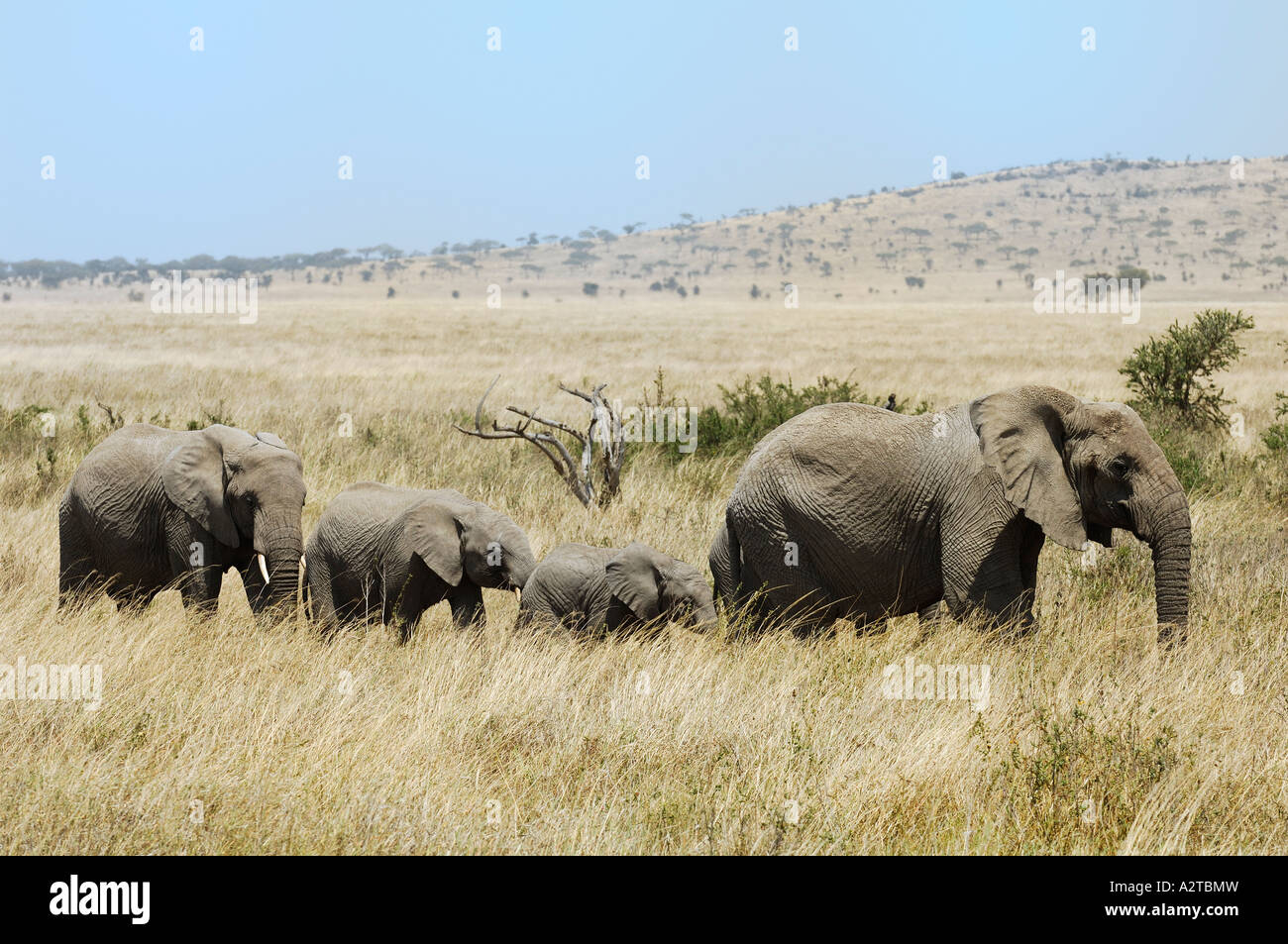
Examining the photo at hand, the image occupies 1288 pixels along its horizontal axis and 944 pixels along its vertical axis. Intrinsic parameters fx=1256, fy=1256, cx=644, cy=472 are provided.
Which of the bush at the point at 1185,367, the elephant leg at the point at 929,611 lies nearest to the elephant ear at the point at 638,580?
the elephant leg at the point at 929,611

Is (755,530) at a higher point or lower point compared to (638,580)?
higher

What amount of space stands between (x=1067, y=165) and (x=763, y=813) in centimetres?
20791

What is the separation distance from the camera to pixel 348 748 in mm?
5047

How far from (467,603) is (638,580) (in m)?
1.12

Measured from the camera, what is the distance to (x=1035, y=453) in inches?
246

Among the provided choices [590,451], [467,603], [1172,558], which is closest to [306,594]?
[467,603]

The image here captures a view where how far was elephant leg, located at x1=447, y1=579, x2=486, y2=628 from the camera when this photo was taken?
803cm

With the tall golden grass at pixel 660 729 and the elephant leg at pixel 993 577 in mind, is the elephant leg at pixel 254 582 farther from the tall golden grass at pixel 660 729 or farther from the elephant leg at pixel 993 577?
the elephant leg at pixel 993 577

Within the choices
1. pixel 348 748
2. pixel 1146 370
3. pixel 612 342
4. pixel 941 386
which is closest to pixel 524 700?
pixel 348 748

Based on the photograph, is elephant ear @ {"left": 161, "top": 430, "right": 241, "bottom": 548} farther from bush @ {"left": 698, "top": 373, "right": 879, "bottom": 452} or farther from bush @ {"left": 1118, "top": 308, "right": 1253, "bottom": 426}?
bush @ {"left": 1118, "top": 308, "right": 1253, "bottom": 426}

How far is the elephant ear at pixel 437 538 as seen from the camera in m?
7.78

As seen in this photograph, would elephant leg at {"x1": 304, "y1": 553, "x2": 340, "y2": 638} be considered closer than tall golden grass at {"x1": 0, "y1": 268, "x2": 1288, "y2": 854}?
No

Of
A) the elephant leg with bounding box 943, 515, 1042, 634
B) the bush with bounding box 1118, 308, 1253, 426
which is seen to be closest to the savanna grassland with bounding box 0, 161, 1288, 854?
the elephant leg with bounding box 943, 515, 1042, 634

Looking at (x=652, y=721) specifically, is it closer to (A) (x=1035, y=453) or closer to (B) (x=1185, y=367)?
(A) (x=1035, y=453)
